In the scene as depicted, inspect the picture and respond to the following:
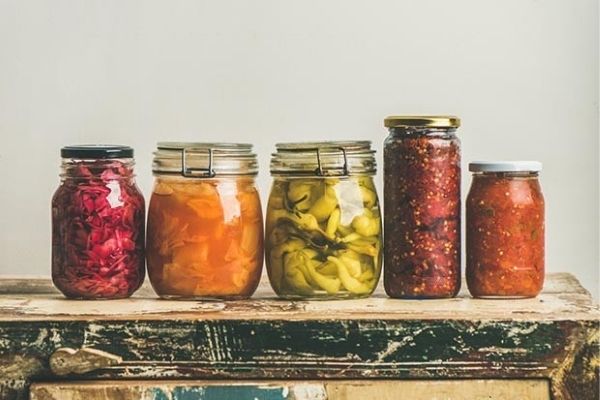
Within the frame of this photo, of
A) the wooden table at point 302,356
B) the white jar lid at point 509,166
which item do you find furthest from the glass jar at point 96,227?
the white jar lid at point 509,166

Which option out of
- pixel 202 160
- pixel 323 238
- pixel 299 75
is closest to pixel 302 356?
pixel 323 238

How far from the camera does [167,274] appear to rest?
1339 mm

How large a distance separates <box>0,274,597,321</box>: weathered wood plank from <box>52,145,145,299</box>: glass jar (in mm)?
24

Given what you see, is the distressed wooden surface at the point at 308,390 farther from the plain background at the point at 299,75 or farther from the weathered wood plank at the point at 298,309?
the plain background at the point at 299,75

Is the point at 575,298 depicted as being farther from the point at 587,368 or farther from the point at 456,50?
the point at 456,50

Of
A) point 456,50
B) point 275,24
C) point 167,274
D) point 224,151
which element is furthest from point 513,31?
point 167,274

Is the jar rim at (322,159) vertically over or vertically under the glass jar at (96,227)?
over

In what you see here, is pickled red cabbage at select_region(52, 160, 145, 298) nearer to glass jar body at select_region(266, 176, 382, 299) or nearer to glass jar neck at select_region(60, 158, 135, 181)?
glass jar neck at select_region(60, 158, 135, 181)

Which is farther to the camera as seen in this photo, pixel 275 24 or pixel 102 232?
pixel 275 24

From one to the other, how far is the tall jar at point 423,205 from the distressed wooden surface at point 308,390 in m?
0.15

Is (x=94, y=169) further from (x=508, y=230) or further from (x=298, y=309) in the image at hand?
(x=508, y=230)

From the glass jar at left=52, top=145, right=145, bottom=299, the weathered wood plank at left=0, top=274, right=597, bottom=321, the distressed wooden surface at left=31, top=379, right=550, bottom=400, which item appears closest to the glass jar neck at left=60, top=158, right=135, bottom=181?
the glass jar at left=52, top=145, right=145, bottom=299

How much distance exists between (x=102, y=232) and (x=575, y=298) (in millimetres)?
552

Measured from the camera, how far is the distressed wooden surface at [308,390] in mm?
1213
